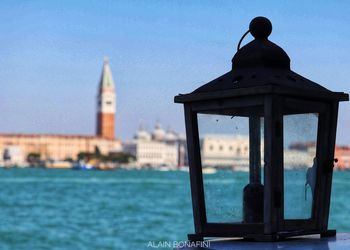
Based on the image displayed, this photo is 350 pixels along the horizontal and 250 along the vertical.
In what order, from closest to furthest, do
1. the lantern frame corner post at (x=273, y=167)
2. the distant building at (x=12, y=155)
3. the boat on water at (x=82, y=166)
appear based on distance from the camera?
the lantern frame corner post at (x=273, y=167) → the boat on water at (x=82, y=166) → the distant building at (x=12, y=155)

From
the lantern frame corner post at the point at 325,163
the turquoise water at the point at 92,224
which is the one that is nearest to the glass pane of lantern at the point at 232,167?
the lantern frame corner post at the point at 325,163

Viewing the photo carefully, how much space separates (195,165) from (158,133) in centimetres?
12786

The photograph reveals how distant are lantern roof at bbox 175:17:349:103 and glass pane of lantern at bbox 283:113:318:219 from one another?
0.08m

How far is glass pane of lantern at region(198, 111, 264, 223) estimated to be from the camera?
219 cm

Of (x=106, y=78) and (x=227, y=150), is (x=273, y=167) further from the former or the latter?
(x=106, y=78)

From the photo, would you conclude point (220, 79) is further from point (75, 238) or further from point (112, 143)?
point (112, 143)

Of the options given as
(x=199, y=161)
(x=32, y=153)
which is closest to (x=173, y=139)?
(x=32, y=153)

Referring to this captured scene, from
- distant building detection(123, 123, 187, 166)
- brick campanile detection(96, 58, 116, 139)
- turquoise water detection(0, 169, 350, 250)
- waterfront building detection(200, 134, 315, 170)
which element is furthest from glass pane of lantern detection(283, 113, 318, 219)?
brick campanile detection(96, 58, 116, 139)

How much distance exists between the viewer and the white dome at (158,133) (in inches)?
5036

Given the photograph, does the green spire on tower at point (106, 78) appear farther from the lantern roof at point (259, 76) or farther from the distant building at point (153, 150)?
the lantern roof at point (259, 76)

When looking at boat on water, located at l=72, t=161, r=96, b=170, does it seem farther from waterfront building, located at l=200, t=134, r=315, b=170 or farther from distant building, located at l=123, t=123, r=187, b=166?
waterfront building, located at l=200, t=134, r=315, b=170

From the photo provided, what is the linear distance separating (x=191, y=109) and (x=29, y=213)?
2146 centimetres

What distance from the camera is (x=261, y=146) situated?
221 centimetres

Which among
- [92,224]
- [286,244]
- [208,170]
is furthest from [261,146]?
[92,224]
